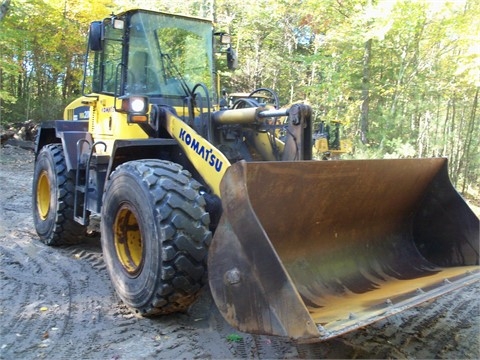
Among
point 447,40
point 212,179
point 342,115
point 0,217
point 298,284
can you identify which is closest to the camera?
point 298,284

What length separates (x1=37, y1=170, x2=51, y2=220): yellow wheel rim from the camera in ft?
20.7

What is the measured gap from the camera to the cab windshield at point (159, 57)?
16.0 feet

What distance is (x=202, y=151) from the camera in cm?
400

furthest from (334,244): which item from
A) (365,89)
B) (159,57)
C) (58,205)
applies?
(365,89)

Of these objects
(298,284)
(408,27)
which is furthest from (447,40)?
(298,284)

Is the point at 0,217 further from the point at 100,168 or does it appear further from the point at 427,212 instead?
the point at 427,212

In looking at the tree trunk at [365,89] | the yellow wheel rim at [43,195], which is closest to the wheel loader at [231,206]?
the yellow wheel rim at [43,195]

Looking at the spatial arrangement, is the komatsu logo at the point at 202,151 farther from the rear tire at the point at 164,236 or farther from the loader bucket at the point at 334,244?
the loader bucket at the point at 334,244

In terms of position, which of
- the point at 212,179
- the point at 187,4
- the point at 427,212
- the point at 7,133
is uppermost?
the point at 187,4

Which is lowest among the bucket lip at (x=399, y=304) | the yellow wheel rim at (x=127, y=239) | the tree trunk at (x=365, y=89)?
the bucket lip at (x=399, y=304)

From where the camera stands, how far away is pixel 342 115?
16969mm

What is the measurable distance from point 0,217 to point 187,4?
52.9 feet

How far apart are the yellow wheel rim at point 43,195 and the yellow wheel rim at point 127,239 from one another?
2534 mm

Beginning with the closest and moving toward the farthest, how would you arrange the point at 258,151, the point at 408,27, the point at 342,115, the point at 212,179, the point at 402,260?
the point at 212,179 < the point at 402,260 < the point at 258,151 < the point at 408,27 < the point at 342,115
